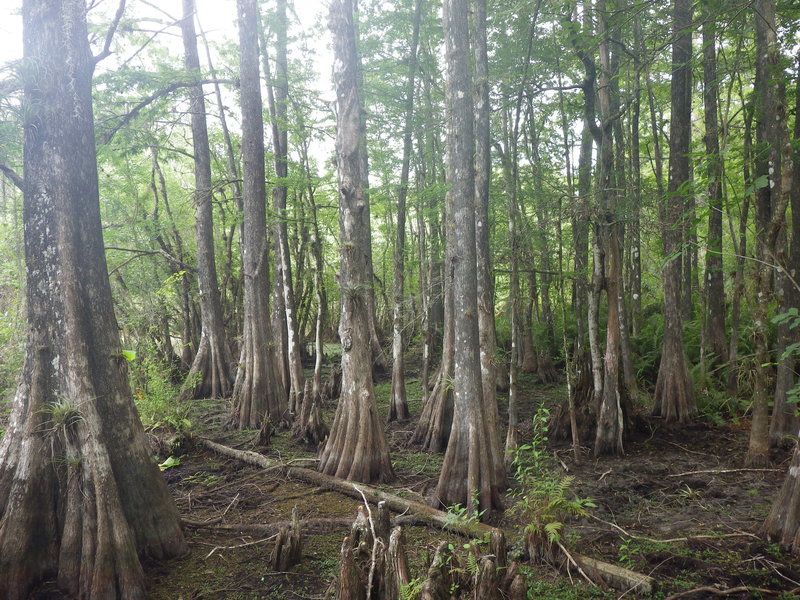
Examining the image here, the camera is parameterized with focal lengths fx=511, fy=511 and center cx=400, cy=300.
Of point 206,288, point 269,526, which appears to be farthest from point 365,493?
point 206,288

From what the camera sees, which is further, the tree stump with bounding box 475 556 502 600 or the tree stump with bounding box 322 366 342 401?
the tree stump with bounding box 322 366 342 401

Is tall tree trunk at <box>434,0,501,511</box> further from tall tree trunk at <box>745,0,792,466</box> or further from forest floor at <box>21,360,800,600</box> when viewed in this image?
tall tree trunk at <box>745,0,792,466</box>

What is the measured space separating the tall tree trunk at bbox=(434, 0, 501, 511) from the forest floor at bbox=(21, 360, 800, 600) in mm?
512

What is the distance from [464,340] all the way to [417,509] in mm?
2000

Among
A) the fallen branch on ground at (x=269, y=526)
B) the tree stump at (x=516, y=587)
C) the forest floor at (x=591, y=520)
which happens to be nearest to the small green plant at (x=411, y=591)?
the tree stump at (x=516, y=587)

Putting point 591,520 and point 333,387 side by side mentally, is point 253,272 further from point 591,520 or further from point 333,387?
point 591,520

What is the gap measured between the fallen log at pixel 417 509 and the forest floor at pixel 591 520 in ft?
0.33

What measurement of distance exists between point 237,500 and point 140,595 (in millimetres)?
2442

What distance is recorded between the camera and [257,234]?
1053 cm

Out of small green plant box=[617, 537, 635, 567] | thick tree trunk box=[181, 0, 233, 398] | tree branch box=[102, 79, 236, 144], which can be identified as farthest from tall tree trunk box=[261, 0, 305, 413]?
small green plant box=[617, 537, 635, 567]

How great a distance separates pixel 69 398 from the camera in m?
4.31

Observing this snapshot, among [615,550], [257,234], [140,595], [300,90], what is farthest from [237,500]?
[300,90]

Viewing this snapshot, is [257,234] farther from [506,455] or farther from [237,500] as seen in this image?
[506,455]

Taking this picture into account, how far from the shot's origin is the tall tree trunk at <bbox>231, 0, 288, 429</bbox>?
33.7 feet
